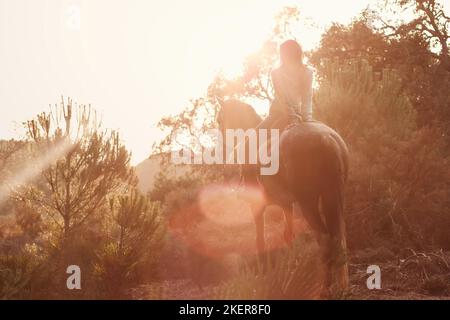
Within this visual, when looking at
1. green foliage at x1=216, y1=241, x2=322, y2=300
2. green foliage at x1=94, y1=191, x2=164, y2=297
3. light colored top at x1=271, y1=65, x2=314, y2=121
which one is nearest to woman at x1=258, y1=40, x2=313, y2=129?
light colored top at x1=271, y1=65, x2=314, y2=121

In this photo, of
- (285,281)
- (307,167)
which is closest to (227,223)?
(307,167)

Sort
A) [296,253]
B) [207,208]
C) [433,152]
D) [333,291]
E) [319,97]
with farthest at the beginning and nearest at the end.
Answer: [207,208] → [319,97] → [433,152] → [296,253] → [333,291]

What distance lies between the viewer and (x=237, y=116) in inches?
291

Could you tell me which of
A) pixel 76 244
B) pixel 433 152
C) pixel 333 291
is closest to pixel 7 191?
pixel 76 244

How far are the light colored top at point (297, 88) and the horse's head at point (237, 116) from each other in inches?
53.9

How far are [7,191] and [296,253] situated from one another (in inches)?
A: 295

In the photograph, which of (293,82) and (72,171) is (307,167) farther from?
(72,171)

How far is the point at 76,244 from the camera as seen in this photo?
10117 mm

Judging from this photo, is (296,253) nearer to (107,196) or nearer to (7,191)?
(107,196)

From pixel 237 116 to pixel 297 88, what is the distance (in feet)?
5.21

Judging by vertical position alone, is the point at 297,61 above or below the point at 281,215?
above

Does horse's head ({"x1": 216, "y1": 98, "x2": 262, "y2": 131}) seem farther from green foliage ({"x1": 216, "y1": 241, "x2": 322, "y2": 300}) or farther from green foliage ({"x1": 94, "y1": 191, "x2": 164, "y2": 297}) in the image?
green foliage ({"x1": 216, "y1": 241, "x2": 322, "y2": 300})

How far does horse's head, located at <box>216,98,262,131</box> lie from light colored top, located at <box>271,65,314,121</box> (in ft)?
4.50

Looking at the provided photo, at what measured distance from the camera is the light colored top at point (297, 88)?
235 inches
